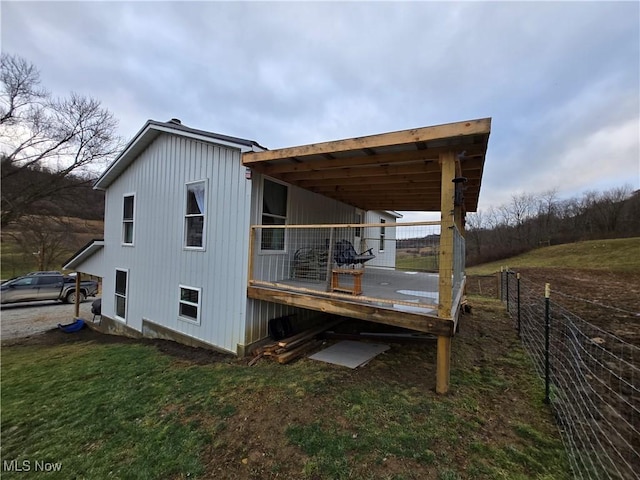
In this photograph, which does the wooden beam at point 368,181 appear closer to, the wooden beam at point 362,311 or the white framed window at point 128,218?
the wooden beam at point 362,311

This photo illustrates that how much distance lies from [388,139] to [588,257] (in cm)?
2514

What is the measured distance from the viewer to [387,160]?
418 cm

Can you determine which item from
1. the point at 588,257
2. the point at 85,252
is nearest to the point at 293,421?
the point at 85,252

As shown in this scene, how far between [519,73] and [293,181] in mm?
7236

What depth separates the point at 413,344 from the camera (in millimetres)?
5285

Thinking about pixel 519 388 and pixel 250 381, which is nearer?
pixel 519 388

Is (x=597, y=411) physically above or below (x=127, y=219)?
below

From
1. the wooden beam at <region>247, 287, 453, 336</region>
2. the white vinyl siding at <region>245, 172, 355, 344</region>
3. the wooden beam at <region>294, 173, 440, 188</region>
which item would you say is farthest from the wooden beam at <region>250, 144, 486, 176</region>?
the wooden beam at <region>247, 287, 453, 336</region>

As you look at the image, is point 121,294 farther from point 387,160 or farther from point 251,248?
point 387,160

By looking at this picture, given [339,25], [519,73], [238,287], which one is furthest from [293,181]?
[519,73]

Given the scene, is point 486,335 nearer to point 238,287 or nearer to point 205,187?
point 238,287

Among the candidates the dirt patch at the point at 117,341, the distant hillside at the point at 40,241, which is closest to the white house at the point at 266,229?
the dirt patch at the point at 117,341

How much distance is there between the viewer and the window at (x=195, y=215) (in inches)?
233

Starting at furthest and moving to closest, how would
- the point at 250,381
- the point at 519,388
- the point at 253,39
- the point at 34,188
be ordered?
the point at 34,188
the point at 253,39
the point at 250,381
the point at 519,388
